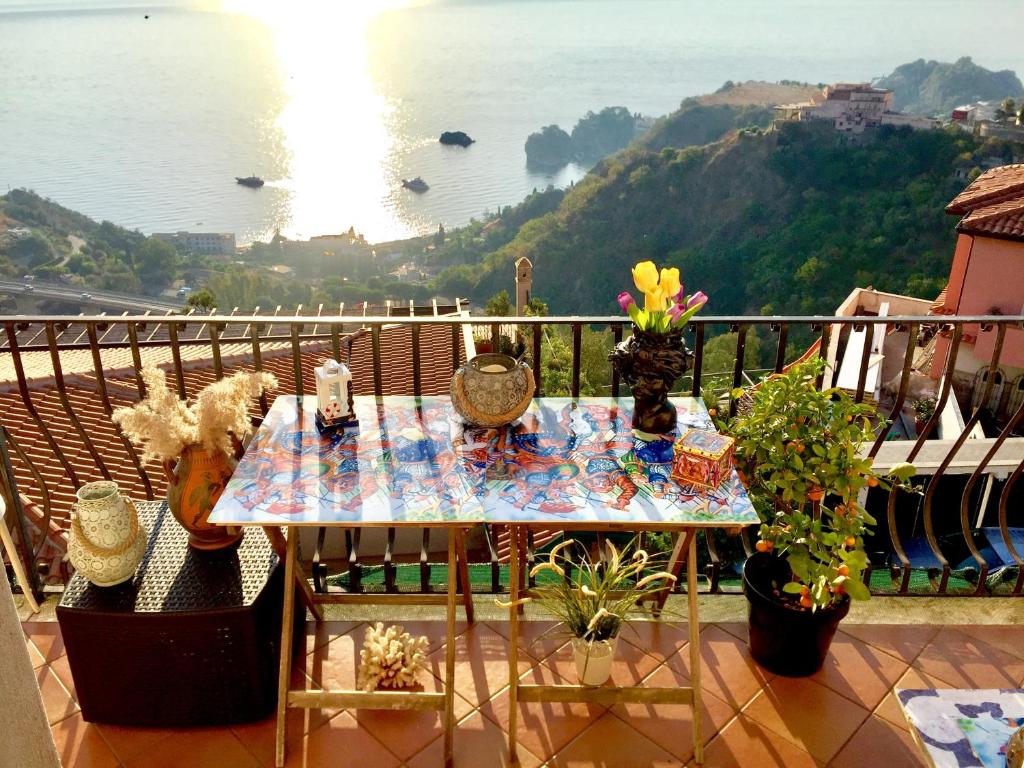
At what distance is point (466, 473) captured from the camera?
88.0 inches

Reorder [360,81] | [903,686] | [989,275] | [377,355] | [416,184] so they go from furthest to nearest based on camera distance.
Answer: [360,81]
[416,184]
[989,275]
[377,355]
[903,686]

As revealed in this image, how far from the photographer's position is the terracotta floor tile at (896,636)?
2.65 meters

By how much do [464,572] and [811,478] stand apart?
3.65 feet

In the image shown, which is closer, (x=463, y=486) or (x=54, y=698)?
(x=463, y=486)

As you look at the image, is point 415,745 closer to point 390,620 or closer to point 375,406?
point 390,620

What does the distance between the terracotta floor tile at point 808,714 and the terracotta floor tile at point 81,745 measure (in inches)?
73.0

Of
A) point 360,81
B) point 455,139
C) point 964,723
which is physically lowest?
point 455,139

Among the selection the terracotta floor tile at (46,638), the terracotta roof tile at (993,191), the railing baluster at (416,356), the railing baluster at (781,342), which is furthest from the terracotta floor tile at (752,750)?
the terracotta roof tile at (993,191)

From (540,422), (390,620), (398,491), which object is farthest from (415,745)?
(540,422)

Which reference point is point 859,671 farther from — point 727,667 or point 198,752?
point 198,752

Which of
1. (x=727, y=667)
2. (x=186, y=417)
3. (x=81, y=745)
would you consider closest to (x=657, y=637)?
(x=727, y=667)

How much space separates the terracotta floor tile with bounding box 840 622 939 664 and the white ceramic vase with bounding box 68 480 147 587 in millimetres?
2305

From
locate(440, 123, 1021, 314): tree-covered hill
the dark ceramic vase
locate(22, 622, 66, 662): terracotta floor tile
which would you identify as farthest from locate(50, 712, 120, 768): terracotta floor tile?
locate(440, 123, 1021, 314): tree-covered hill

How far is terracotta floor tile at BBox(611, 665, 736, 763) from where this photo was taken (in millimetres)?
2299
